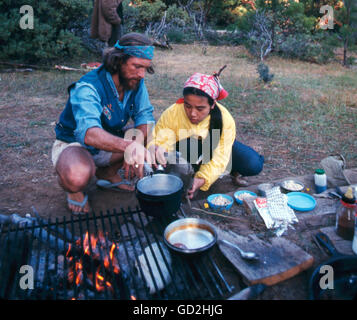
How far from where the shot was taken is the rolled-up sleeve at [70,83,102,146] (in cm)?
242

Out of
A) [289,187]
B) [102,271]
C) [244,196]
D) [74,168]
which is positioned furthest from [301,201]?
[74,168]

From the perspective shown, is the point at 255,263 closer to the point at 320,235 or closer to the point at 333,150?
the point at 320,235

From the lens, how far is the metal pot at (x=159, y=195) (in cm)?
200

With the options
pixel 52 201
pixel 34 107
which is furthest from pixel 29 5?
pixel 52 201

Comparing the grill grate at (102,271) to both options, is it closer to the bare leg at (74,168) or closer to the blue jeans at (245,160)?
the bare leg at (74,168)

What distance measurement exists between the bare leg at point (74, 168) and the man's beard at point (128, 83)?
2.22 ft

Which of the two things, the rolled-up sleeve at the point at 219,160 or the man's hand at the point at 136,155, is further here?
the rolled-up sleeve at the point at 219,160

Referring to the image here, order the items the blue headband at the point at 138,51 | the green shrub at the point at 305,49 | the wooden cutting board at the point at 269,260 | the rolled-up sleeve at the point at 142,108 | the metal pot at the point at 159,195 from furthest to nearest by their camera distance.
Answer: the green shrub at the point at 305,49 → the rolled-up sleeve at the point at 142,108 → the blue headband at the point at 138,51 → the metal pot at the point at 159,195 → the wooden cutting board at the point at 269,260

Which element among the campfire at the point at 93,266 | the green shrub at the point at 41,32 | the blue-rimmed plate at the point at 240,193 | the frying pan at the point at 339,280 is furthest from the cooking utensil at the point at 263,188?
the green shrub at the point at 41,32

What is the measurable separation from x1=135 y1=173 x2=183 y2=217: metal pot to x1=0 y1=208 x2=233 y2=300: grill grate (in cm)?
24

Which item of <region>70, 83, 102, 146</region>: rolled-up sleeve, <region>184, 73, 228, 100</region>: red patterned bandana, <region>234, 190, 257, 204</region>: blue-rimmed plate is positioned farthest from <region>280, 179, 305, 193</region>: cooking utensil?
<region>70, 83, 102, 146</region>: rolled-up sleeve

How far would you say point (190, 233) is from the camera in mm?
2035

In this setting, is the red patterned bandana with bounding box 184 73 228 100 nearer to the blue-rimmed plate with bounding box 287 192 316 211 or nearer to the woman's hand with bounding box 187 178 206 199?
the woman's hand with bounding box 187 178 206 199

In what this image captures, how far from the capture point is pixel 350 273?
1826mm
